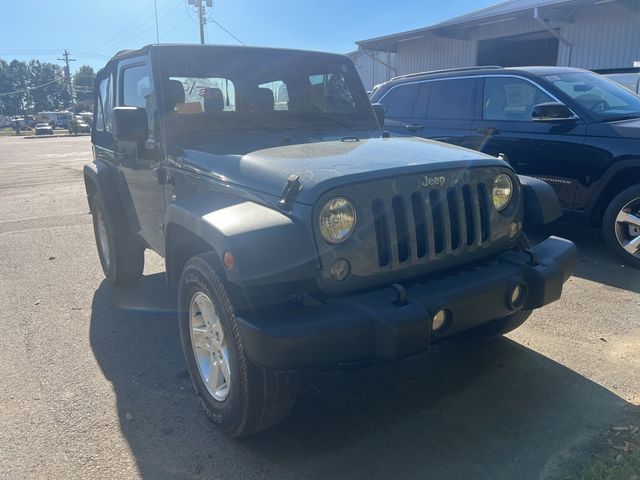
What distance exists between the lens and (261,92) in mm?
3867

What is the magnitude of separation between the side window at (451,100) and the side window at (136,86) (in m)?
3.97

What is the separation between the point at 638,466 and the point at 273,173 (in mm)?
2157

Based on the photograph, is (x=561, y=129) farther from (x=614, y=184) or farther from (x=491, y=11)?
(x=491, y=11)

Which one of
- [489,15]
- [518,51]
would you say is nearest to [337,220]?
[489,15]

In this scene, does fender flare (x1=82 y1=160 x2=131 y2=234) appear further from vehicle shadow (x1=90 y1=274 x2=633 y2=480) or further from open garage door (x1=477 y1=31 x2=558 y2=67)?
open garage door (x1=477 y1=31 x2=558 y2=67)

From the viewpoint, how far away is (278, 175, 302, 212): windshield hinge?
98.7 inches

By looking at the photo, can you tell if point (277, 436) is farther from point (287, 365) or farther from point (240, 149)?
point (240, 149)

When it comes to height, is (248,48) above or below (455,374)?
above

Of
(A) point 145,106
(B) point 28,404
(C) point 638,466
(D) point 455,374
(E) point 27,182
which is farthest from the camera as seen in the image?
(E) point 27,182

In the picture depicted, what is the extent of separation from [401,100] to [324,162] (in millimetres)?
5057

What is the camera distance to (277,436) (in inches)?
112

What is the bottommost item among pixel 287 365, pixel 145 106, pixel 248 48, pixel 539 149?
pixel 287 365

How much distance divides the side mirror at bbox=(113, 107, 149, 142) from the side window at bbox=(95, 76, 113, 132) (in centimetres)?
145

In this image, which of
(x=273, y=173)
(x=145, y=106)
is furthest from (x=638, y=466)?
(x=145, y=106)
